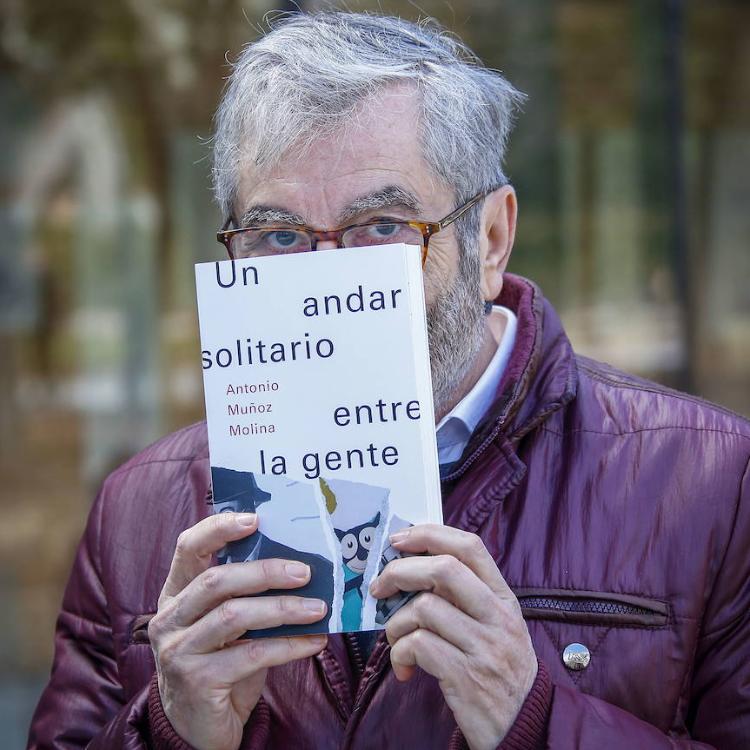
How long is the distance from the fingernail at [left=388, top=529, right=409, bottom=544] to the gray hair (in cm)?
68

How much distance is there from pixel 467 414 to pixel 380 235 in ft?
1.12

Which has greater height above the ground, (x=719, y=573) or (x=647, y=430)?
(x=647, y=430)

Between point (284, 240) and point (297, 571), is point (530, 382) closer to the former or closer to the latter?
point (284, 240)

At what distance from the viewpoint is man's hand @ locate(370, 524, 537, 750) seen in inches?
55.9

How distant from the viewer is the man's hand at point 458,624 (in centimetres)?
142

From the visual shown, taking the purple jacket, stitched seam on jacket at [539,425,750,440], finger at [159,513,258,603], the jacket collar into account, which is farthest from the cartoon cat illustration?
stitched seam on jacket at [539,425,750,440]

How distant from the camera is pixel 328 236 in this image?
176cm

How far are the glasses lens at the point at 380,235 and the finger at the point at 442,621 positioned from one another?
0.60 meters

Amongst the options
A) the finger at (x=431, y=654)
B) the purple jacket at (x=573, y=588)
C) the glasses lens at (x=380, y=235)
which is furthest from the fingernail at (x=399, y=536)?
the glasses lens at (x=380, y=235)

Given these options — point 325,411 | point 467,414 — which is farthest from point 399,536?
point 467,414

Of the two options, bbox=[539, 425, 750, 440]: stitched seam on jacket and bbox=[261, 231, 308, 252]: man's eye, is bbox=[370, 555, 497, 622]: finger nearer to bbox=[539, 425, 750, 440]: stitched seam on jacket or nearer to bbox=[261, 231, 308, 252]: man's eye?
bbox=[539, 425, 750, 440]: stitched seam on jacket

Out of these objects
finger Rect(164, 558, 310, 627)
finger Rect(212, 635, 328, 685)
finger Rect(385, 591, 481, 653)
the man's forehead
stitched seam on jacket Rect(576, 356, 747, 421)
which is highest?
Answer: the man's forehead

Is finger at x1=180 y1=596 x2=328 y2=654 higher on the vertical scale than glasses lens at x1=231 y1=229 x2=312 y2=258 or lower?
lower

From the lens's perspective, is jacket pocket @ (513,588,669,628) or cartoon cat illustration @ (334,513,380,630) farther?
jacket pocket @ (513,588,669,628)
